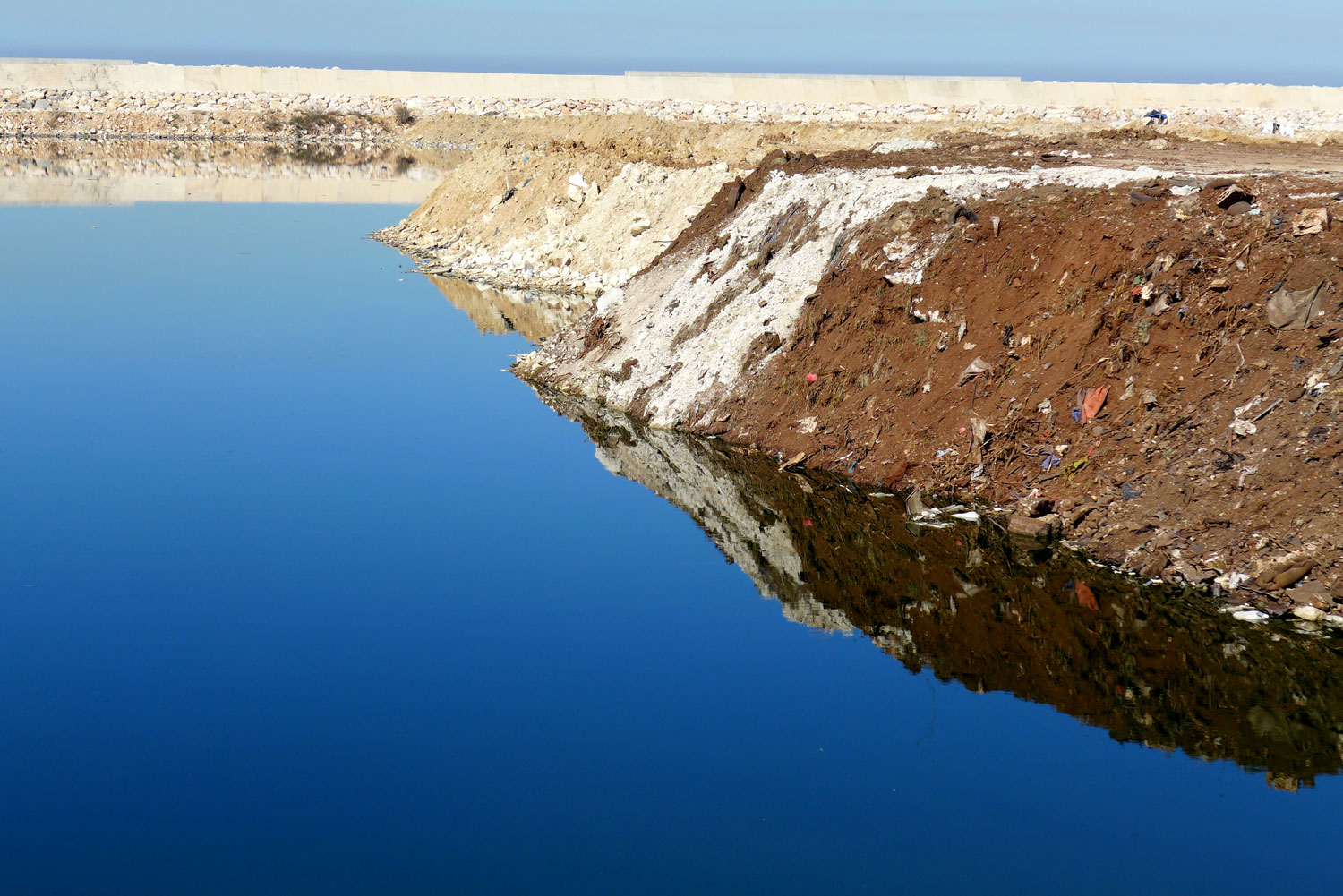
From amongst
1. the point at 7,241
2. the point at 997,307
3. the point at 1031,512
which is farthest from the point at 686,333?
the point at 7,241

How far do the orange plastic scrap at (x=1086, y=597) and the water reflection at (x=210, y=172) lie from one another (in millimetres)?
35589

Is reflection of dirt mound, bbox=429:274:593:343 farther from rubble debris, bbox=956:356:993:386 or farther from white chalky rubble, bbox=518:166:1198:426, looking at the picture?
rubble debris, bbox=956:356:993:386

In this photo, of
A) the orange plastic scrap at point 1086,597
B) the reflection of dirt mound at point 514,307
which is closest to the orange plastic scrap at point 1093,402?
the orange plastic scrap at point 1086,597

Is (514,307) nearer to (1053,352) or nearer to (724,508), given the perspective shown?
(724,508)

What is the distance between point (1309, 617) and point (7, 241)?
1241 inches

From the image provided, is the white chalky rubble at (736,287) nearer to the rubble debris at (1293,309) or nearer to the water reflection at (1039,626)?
the water reflection at (1039,626)

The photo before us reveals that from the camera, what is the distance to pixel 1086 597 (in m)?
11.0

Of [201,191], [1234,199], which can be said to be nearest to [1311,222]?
[1234,199]

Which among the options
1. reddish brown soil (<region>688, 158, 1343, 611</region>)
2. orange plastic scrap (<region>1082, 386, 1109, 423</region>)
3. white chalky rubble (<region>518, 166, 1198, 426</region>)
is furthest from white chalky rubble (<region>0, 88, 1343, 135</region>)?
orange plastic scrap (<region>1082, 386, 1109, 423</region>)

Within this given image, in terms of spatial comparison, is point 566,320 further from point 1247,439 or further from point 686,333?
point 1247,439

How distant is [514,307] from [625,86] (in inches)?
2650

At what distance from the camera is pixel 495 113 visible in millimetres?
79000

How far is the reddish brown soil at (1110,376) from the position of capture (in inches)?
453

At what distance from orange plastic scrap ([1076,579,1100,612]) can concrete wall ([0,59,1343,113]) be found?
250 ft
